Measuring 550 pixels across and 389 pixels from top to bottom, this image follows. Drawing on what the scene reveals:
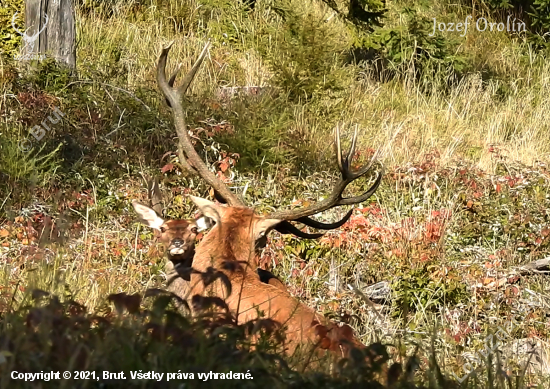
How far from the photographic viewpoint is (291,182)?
28.9 feet

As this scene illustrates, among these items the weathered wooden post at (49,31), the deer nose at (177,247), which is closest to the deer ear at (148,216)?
the deer nose at (177,247)

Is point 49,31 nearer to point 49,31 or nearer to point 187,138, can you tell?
point 49,31

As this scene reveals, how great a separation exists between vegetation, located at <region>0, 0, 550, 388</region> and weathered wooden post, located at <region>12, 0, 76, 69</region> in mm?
272

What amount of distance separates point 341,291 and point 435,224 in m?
1.28

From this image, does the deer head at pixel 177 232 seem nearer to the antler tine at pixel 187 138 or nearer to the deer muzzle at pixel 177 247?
the deer muzzle at pixel 177 247

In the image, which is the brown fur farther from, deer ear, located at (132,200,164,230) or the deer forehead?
deer ear, located at (132,200,164,230)

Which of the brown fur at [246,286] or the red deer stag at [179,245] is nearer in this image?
the brown fur at [246,286]

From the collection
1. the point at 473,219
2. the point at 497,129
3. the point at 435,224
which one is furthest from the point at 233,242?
the point at 497,129

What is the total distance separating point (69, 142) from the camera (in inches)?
345

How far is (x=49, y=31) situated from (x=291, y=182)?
285 cm


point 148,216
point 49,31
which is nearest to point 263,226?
point 148,216

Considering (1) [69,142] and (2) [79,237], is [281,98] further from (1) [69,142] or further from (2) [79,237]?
(2) [79,237]

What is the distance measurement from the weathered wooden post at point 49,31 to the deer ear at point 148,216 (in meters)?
3.86

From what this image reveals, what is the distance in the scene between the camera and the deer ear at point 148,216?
6082 millimetres
